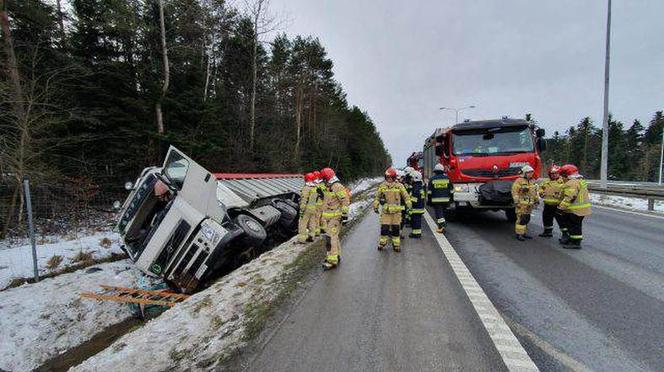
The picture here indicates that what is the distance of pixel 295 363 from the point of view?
114 inches

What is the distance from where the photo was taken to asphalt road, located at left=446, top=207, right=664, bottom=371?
118 inches

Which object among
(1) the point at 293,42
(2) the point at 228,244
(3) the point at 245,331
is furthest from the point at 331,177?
(1) the point at 293,42

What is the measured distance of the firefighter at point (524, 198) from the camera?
754 cm

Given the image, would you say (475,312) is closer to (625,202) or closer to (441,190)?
(441,190)

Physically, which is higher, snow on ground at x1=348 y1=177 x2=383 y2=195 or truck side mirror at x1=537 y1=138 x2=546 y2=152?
truck side mirror at x1=537 y1=138 x2=546 y2=152

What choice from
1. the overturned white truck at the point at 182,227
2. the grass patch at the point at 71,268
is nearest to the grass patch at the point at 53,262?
the grass patch at the point at 71,268

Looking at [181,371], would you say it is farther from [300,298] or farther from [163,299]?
[163,299]

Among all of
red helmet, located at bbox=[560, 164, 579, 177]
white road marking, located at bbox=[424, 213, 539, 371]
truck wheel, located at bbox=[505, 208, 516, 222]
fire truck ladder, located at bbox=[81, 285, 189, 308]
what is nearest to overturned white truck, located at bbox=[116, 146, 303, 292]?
fire truck ladder, located at bbox=[81, 285, 189, 308]

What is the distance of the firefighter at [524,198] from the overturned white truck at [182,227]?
18.4ft

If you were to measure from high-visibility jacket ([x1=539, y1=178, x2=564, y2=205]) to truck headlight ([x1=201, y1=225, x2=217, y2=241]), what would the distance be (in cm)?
693

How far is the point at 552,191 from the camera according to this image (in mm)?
7539

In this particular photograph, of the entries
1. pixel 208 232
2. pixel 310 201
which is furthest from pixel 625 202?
pixel 208 232

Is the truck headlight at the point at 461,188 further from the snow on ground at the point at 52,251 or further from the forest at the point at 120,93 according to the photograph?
the forest at the point at 120,93

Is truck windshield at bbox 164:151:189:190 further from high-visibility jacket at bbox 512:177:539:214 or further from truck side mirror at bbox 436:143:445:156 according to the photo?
high-visibility jacket at bbox 512:177:539:214
